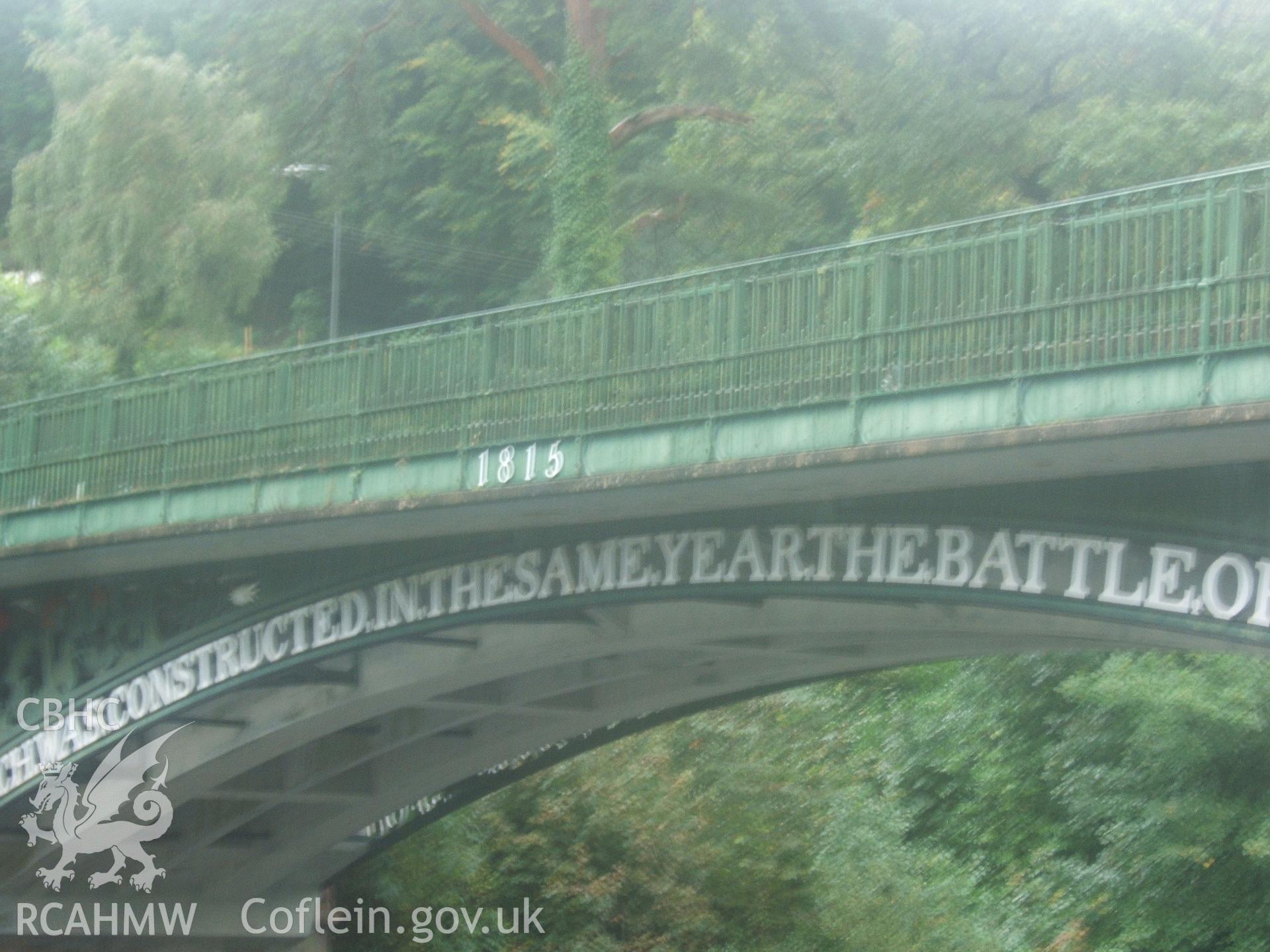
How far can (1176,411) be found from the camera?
997cm

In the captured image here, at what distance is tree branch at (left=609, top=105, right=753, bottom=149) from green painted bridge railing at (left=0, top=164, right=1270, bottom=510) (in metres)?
10.5

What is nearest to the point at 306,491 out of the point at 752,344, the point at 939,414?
the point at 752,344

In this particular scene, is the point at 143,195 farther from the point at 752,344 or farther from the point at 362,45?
the point at 752,344

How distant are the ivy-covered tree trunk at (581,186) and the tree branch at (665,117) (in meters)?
1.13

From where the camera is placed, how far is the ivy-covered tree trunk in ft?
83.3

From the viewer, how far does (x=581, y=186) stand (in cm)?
2561

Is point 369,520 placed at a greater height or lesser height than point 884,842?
greater

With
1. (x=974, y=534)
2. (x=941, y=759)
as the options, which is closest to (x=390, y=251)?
(x=941, y=759)

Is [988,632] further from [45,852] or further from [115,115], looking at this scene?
[115,115]

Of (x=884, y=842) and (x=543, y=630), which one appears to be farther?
(x=884, y=842)

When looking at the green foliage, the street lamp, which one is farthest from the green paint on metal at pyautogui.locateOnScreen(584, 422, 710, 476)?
the green foliage

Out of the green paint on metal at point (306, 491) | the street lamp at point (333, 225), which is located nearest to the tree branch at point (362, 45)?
the street lamp at point (333, 225)

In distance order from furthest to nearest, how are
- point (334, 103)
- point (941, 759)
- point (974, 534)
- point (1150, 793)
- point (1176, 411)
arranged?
point (334, 103), point (941, 759), point (1150, 793), point (974, 534), point (1176, 411)

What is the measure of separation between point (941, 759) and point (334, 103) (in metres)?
14.6
